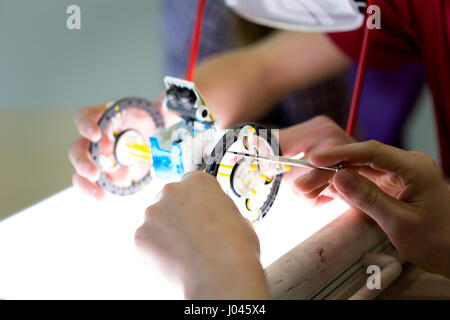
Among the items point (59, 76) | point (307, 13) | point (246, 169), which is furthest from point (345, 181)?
point (59, 76)

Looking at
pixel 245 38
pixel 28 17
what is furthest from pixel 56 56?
pixel 245 38

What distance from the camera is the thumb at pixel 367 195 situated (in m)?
0.55

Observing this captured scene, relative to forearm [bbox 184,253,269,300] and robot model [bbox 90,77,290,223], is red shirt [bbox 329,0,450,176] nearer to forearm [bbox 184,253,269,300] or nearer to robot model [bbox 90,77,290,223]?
robot model [bbox 90,77,290,223]

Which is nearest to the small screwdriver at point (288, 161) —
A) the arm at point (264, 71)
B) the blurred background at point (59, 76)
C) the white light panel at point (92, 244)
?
the white light panel at point (92, 244)

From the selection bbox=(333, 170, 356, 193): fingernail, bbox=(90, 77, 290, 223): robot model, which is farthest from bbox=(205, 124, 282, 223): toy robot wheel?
bbox=(333, 170, 356, 193): fingernail

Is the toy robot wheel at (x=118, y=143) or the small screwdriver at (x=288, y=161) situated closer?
the small screwdriver at (x=288, y=161)

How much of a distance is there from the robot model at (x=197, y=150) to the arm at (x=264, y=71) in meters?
0.27

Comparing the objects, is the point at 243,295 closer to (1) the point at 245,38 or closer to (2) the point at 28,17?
(1) the point at 245,38

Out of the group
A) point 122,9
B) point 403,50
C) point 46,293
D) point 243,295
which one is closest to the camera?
point 243,295

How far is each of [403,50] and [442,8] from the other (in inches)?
6.5

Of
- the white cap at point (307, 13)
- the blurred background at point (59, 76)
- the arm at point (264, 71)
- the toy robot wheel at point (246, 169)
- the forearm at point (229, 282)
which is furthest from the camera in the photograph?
the blurred background at point (59, 76)

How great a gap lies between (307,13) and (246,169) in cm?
26

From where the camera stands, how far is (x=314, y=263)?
58 cm

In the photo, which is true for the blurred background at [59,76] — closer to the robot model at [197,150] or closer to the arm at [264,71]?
the arm at [264,71]
